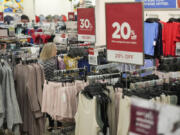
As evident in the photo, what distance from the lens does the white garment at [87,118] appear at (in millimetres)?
3300

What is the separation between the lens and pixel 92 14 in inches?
217

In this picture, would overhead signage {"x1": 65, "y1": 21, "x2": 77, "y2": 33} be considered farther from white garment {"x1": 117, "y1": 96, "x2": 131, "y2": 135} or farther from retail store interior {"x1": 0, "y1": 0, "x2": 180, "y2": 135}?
white garment {"x1": 117, "y1": 96, "x2": 131, "y2": 135}

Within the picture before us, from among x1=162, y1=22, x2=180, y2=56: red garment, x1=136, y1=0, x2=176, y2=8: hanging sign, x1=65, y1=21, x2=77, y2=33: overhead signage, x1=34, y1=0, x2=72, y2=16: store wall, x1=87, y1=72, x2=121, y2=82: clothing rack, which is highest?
x1=34, y1=0, x2=72, y2=16: store wall

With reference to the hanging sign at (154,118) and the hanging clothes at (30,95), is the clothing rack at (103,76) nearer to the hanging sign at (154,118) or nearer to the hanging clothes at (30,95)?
the hanging clothes at (30,95)

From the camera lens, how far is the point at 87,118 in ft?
11.2

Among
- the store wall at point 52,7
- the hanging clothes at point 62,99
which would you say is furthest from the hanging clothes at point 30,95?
the store wall at point 52,7

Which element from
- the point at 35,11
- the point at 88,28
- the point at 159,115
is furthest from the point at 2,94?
the point at 35,11

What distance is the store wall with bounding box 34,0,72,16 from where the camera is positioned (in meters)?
19.4

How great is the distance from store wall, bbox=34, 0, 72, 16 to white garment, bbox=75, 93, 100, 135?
16754 mm

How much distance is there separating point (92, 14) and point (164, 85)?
2391 millimetres

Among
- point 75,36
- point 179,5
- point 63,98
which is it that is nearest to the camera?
point 63,98

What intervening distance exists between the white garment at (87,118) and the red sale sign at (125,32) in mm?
637

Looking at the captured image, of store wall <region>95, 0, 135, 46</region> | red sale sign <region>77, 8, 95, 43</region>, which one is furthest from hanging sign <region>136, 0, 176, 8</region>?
red sale sign <region>77, 8, 95, 43</region>

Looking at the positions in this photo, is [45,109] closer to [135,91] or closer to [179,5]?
[135,91]
